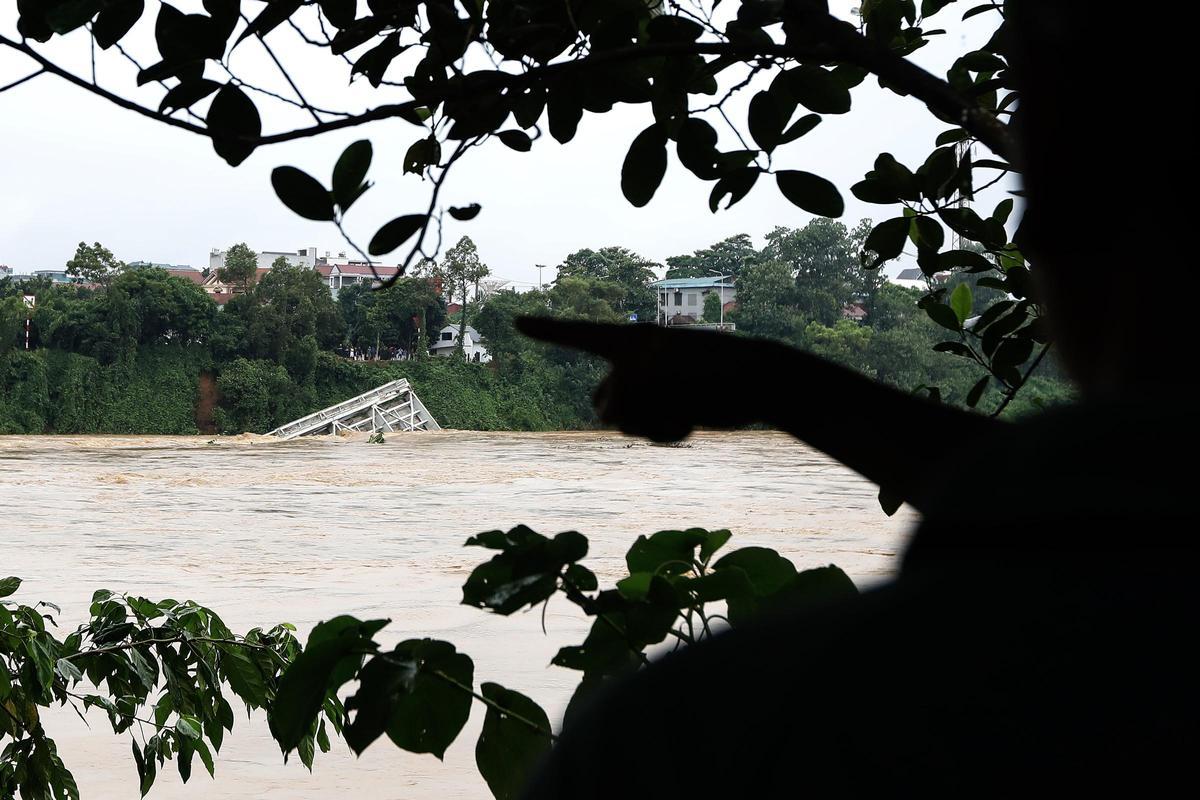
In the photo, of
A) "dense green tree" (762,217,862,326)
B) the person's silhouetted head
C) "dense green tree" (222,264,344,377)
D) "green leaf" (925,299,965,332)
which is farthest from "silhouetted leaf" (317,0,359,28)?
"dense green tree" (222,264,344,377)

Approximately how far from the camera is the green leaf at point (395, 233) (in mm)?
634

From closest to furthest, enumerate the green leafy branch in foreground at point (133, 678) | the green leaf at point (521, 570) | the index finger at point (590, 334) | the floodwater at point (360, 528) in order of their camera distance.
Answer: the index finger at point (590, 334)
the green leaf at point (521, 570)
the green leafy branch in foreground at point (133, 678)
the floodwater at point (360, 528)

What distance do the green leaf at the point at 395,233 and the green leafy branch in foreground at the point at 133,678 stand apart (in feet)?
2.26

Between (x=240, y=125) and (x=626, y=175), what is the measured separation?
0.89ft

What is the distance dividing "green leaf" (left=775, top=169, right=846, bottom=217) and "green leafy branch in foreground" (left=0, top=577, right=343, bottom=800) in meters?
0.71

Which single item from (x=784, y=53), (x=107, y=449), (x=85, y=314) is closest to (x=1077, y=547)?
(x=784, y=53)

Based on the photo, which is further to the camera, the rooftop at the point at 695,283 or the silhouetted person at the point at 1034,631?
the rooftop at the point at 695,283

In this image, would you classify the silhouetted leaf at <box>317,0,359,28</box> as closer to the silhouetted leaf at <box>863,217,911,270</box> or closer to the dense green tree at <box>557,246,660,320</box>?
the silhouetted leaf at <box>863,217,911,270</box>

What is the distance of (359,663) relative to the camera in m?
0.56

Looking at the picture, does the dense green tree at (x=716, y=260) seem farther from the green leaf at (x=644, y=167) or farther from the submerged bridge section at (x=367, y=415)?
the green leaf at (x=644, y=167)

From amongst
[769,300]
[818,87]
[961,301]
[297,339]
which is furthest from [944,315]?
[297,339]

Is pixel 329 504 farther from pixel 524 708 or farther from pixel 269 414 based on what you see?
pixel 524 708

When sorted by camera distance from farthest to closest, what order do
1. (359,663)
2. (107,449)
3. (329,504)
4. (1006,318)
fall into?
(107,449), (329,504), (1006,318), (359,663)

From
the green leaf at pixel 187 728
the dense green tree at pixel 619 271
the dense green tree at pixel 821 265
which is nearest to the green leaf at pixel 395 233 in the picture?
the green leaf at pixel 187 728
